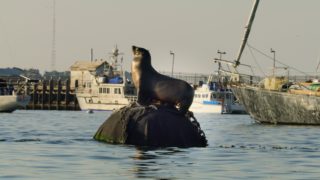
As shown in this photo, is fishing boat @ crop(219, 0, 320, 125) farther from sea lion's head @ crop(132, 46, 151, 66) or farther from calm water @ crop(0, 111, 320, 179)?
sea lion's head @ crop(132, 46, 151, 66)

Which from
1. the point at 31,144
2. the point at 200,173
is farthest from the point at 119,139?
the point at 200,173

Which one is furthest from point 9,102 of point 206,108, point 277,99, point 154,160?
point 154,160

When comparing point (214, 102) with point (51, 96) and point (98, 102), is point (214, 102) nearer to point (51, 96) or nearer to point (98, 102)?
point (98, 102)

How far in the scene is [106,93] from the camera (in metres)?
168

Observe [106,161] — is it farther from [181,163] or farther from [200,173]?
[200,173]

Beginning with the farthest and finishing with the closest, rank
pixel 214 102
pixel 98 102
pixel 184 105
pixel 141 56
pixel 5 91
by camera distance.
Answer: pixel 98 102, pixel 214 102, pixel 5 91, pixel 141 56, pixel 184 105

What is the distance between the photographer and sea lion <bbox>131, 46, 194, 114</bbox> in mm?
33656

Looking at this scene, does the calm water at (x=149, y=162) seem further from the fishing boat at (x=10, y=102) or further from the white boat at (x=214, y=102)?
the white boat at (x=214, y=102)

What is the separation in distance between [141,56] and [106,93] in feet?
435

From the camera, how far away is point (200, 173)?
24797 millimetres

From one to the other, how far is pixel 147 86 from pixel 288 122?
4180 cm

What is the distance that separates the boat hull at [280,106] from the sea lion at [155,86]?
3923 centimetres

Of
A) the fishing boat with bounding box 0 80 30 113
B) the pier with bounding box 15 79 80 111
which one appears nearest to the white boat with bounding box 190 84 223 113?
the pier with bounding box 15 79 80 111

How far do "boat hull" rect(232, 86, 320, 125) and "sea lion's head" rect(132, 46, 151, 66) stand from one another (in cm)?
3907
